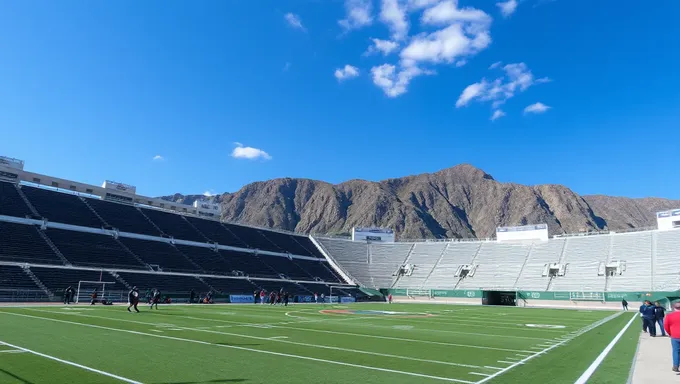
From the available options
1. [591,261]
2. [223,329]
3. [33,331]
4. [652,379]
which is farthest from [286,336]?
[591,261]

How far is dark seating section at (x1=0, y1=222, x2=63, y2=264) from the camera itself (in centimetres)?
3828

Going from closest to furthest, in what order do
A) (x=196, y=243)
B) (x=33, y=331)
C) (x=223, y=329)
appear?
1. (x=33, y=331)
2. (x=223, y=329)
3. (x=196, y=243)

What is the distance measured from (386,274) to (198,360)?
215 feet

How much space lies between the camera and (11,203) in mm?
45844

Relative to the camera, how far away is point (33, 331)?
13789 millimetres

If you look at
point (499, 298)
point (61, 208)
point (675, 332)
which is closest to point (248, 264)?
point (61, 208)

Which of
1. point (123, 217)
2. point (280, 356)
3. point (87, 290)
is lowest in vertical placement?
point (87, 290)

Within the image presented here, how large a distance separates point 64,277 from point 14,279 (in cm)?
413

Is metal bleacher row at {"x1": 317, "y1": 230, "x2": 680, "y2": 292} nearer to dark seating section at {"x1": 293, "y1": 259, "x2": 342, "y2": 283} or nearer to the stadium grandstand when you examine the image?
the stadium grandstand

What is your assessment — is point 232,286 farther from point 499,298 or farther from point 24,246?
point 499,298

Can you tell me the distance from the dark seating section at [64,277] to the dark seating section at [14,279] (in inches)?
39.3

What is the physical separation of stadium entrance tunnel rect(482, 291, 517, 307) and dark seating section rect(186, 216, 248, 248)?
116 ft

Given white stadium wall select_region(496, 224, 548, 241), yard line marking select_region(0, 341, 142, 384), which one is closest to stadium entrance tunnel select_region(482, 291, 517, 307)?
white stadium wall select_region(496, 224, 548, 241)

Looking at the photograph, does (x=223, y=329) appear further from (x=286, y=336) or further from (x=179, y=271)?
(x=179, y=271)
